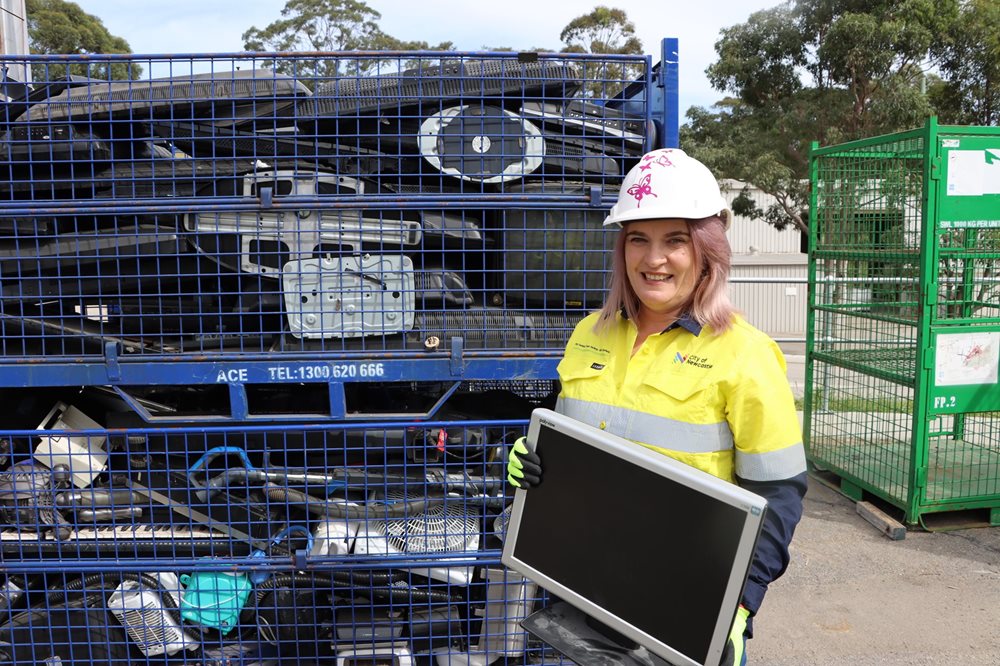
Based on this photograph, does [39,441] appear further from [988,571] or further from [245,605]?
[988,571]

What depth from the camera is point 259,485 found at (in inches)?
129

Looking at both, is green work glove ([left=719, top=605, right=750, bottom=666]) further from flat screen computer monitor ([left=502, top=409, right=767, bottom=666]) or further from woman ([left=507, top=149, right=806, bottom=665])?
flat screen computer monitor ([left=502, top=409, right=767, bottom=666])

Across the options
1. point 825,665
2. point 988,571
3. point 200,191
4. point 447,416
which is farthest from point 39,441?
point 988,571

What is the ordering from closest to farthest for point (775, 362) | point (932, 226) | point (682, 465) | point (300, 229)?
point (682, 465), point (775, 362), point (300, 229), point (932, 226)

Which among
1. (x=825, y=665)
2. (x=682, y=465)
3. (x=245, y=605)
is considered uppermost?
(x=682, y=465)

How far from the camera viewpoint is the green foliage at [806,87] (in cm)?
1548

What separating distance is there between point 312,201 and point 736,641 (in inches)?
84.5

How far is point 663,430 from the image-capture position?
206 cm

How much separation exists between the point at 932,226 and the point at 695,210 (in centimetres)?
430

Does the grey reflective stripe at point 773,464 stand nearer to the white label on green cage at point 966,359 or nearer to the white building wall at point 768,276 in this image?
the white label on green cage at point 966,359

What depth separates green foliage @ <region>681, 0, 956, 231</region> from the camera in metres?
15.5

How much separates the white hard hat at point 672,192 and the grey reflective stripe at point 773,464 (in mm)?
609

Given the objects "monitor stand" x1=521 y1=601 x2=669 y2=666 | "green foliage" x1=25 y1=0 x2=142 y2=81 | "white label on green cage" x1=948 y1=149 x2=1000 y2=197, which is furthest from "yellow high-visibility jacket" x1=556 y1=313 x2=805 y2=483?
"green foliage" x1=25 y1=0 x2=142 y2=81

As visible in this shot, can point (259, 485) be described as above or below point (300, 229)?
below
